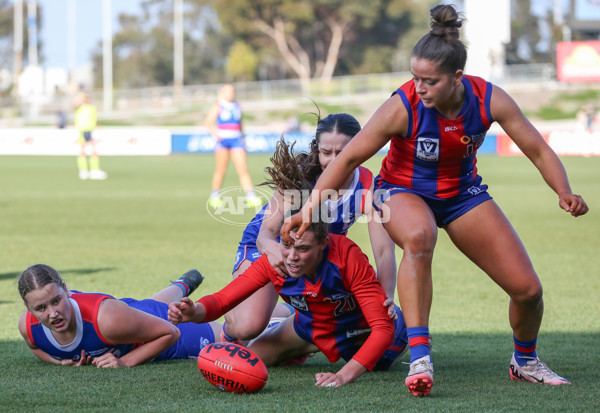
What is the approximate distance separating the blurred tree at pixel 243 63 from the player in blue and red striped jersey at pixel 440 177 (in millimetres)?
58098

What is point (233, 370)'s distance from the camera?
4.30 m

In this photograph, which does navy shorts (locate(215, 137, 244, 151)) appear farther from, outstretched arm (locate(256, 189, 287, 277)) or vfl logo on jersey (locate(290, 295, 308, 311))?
vfl logo on jersey (locate(290, 295, 308, 311))

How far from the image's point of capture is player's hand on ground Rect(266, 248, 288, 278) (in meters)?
4.60

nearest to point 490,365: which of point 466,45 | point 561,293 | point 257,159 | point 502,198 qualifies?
point 466,45

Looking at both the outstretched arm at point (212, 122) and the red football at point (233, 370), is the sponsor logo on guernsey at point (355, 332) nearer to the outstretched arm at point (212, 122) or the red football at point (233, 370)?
the red football at point (233, 370)

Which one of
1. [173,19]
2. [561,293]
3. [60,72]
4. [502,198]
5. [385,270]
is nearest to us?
[385,270]

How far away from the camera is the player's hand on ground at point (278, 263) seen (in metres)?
4.60

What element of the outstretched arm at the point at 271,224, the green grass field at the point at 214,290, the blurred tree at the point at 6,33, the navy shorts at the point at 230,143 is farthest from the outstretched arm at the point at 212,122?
the blurred tree at the point at 6,33

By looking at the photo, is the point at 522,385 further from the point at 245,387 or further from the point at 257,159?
the point at 257,159

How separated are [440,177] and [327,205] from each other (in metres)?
0.81

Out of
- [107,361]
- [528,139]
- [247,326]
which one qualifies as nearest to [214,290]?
[247,326]

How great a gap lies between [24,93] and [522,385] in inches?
2199

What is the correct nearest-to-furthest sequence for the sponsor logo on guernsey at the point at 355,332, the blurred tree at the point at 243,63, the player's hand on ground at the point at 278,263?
the player's hand on ground at the point at 278,263 → the sponsor logo on guernsey at the point at 355,332 → the blurred tree at the point at 243,63

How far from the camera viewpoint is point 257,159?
31.6m
